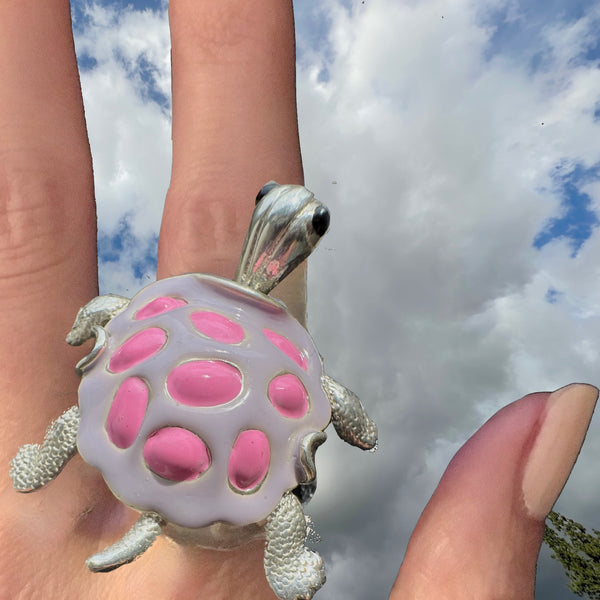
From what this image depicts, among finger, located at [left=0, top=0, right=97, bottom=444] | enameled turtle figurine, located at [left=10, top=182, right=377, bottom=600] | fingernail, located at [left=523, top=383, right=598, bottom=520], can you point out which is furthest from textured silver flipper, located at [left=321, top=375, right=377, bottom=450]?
finger, located at [left=0, top=0, right=97, bottom=444]

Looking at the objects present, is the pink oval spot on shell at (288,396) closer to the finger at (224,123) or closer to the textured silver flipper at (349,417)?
the textured silver flipper at (349,417)

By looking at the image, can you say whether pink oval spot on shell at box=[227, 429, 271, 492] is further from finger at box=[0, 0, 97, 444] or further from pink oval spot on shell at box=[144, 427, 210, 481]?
finger at box=[0, 0, 97, 444]

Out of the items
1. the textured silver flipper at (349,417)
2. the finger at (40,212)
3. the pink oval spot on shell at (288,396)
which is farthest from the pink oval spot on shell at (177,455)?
the finger at (40,212)

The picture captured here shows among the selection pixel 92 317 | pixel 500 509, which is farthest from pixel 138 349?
pixel 500 509

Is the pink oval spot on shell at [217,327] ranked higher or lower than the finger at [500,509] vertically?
higher

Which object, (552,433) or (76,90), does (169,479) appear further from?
(76,90)

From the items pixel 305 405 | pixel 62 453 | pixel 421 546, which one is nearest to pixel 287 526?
pixel 305 405

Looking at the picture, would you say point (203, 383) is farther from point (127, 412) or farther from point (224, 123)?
point (224, 123)
